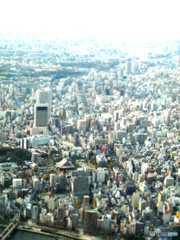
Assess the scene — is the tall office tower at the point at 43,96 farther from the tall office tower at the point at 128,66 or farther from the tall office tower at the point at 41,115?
the tall office tower at the point at 128,66

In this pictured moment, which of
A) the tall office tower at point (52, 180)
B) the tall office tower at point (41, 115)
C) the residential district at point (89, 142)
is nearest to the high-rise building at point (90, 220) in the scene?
the residential district at point (89, 142)

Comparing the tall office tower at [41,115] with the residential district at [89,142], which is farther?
the tall office tower at [41,115]

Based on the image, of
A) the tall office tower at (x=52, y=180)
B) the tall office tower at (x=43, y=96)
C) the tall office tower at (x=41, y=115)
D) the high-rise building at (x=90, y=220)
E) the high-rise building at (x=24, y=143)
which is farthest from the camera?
the tall office tower at (x=43, y=96)

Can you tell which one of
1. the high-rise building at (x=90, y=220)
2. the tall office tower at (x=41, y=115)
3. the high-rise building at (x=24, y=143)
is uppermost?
the tall office tower at (x=41, y=115)

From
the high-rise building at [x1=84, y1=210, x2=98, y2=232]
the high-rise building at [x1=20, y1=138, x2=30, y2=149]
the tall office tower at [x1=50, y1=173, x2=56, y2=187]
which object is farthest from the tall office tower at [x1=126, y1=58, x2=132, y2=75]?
the high-rise building at [x1=84, y1=210, x2=98, y2=232]

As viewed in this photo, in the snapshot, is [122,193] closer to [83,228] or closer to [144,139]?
[83,228]

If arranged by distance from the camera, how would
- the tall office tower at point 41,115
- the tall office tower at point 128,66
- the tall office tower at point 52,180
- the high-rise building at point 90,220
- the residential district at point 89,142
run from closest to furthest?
the high-rise building at point 90,220 < the residential district at point 89,142 < the tall office tower at point 52,180 < the tall office tower at point 41,115 < the tall office tower at point 128,66

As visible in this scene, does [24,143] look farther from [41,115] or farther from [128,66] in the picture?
[128,66]
